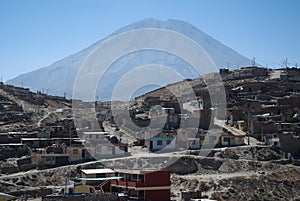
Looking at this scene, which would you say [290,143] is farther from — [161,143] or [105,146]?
[105,146]

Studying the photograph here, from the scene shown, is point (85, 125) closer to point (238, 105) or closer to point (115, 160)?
point (115, 160)

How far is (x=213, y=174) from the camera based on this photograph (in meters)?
26.3

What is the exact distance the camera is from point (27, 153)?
29.7 metres

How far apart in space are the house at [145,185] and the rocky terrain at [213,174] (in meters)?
1.63

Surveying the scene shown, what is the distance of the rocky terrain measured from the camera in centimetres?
2361

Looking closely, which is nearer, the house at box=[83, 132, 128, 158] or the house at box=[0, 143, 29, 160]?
the house at box=[83, 132, 128, 158]

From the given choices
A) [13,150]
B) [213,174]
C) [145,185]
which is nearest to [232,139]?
[213,174]

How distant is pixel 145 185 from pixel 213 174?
7.07m

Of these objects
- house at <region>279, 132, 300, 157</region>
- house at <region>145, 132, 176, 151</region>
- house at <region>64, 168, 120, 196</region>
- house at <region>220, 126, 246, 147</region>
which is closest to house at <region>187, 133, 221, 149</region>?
house at <region>220, 126, 246, 147</region>

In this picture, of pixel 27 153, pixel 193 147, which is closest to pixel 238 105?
pixel 193 147

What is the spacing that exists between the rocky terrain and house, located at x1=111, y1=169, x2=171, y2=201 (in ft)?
5.34

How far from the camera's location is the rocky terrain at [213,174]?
23.6 metres

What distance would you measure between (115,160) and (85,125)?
8.44 metres

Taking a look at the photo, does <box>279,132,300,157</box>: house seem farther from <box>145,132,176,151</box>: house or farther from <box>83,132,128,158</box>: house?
<box>83,132,128,158</box>: house
